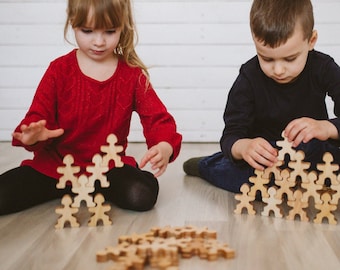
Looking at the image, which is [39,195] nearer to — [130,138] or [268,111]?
[268,111]

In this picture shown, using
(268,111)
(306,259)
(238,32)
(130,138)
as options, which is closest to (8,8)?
(130,138)

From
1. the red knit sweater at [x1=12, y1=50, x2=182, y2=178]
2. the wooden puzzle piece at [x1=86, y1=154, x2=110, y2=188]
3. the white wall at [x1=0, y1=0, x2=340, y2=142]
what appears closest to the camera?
the wooden puzzle piece at [x1=86, y1=154, x2=110, y2=188]

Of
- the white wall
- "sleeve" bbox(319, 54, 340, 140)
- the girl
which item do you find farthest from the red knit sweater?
the white wall

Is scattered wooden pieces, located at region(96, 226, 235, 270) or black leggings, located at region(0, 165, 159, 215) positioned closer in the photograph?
scattered wooden pieces, located at region(96, 226, 235, 270)

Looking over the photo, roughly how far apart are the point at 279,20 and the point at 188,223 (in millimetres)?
538

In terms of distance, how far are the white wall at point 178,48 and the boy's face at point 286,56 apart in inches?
39.4

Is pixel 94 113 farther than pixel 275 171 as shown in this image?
Yes

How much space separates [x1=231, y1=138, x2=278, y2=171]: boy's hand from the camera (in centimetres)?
141

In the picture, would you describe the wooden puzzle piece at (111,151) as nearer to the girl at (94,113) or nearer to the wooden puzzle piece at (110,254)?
the girl at (94,113)

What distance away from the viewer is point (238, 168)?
5.44 feet

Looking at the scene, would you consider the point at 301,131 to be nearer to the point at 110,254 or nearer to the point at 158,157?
the point at 158,157

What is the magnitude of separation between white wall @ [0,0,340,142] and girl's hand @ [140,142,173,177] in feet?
3.53

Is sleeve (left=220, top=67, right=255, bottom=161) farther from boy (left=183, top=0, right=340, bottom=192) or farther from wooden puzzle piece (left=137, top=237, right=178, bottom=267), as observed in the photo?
wooden puzzle piece (left=137, top=237, right=178, bottom=267)

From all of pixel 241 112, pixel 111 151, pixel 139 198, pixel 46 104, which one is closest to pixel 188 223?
pixel 139 198
